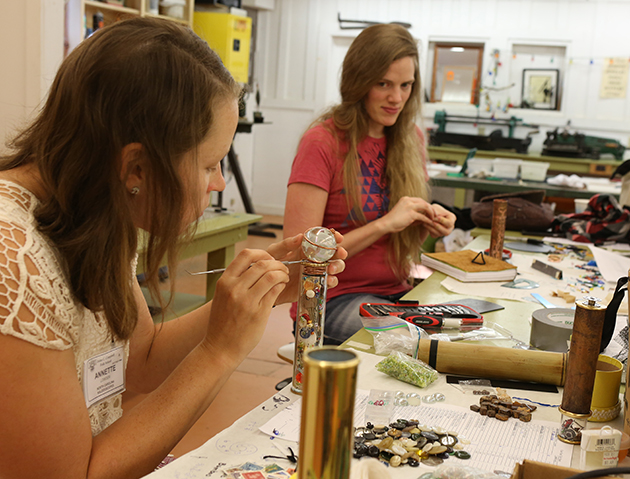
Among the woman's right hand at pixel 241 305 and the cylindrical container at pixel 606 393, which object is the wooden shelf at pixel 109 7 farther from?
the cylindrical container at pixel 606 393

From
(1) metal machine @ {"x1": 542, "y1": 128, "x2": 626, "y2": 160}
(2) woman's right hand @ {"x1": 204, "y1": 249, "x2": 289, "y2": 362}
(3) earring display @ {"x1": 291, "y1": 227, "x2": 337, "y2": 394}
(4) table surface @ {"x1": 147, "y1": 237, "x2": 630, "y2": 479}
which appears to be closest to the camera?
(4) table surface @ {"x1": 147, "y1": 237, "x2": 630, "y2": 479}

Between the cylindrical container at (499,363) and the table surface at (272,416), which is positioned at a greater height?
the cylindrical container at (499,363)

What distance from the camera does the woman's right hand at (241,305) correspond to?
1021 mm

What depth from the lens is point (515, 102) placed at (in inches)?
284

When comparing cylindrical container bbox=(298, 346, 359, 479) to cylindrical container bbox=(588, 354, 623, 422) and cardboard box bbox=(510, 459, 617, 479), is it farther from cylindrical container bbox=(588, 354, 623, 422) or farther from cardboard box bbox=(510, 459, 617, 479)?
cylindrical container bbox=(588, 354, 623, 422)

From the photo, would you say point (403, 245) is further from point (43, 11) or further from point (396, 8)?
point (396, 8)

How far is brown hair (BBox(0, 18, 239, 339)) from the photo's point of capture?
2.86 ft

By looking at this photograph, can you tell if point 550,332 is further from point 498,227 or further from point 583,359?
point 498,227

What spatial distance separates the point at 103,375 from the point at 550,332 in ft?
3.15

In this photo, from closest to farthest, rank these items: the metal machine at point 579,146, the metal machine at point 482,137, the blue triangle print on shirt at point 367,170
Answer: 1. the blue triangle print on shirt at point 367,170
2. the metal machine at point 579,146
3. the metal machine at point 482,137

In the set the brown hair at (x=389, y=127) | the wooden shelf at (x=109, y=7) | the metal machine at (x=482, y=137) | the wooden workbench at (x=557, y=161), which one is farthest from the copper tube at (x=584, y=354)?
the metal machine at (x=482, y=137)

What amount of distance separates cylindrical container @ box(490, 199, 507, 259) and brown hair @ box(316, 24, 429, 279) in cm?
27

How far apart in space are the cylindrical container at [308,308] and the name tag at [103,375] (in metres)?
0.33

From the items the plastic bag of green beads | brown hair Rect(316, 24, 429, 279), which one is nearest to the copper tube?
the plastic bag of green beads
